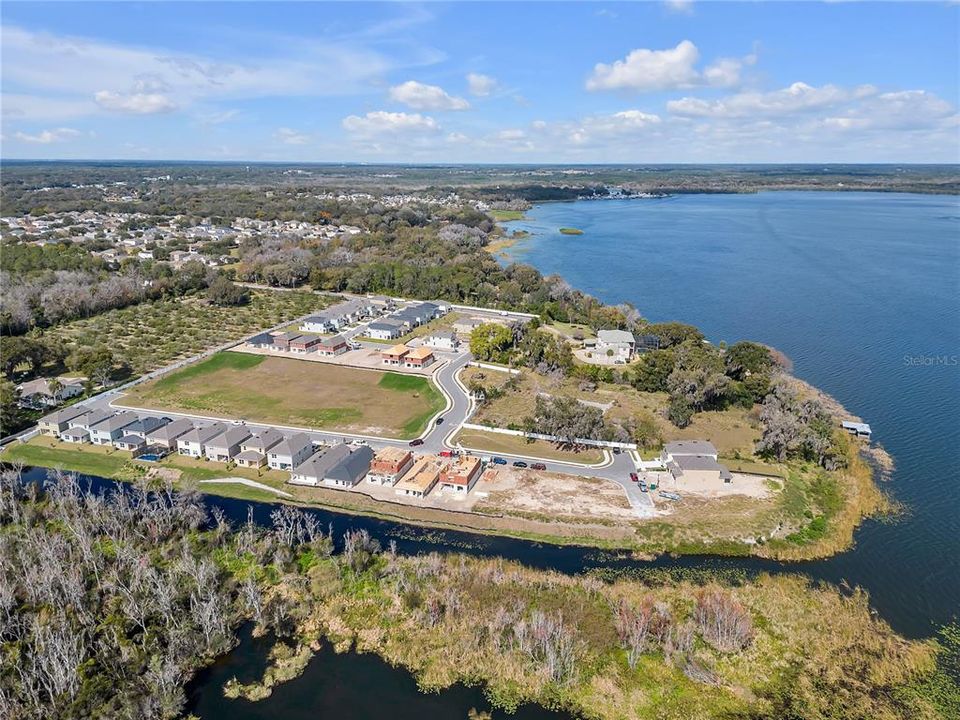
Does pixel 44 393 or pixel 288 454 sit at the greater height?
pixel 44 393

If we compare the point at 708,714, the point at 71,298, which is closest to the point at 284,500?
the point at 708,714

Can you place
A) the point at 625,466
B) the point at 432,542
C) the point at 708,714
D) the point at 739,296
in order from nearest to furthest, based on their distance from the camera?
1. the point at 708,714
2. the point at 432,542
3. the point at 625,466
4. the point at 739,296

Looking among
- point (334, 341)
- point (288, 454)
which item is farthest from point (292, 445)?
point (334, 341)

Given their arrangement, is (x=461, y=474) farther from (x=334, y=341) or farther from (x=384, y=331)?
(x=384, y=331)

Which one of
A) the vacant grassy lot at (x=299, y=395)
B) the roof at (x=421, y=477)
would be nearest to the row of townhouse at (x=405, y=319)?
the vacant grassy lot at (x=299, y=395)

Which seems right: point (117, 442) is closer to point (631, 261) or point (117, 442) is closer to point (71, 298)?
point (71, 298)

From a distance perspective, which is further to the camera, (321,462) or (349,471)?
(321,462)

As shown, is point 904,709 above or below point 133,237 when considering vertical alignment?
below
